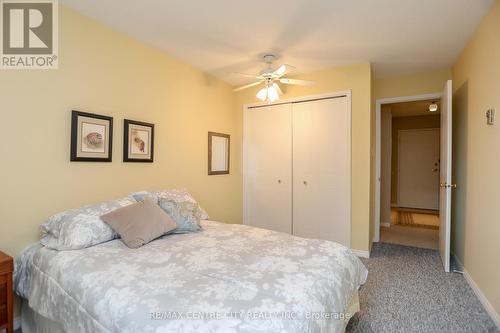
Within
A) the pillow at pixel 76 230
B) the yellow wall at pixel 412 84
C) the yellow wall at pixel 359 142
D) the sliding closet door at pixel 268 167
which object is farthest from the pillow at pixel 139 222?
the yellow wall at pixel 412 84

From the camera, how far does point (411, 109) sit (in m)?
5.82

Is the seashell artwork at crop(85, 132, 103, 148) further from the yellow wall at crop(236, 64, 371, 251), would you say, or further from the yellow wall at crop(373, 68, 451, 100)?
the yellow wall at crop(373, 68, 451, 100)

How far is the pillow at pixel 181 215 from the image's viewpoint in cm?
223

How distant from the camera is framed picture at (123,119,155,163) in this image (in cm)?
261

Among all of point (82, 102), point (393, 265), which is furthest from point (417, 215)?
point (82, 102)

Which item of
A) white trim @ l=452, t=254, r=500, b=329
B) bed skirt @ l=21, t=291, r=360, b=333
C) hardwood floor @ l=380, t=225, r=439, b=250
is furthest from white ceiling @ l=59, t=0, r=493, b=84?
hardwood floor @ l=380, t=225, r=439, b=250

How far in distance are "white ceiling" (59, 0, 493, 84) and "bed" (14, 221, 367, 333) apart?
1870 mm

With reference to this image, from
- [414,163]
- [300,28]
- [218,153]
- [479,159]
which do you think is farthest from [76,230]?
[414,163]

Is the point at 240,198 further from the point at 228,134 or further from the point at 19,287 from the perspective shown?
the point at 19,287

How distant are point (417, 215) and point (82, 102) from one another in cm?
679

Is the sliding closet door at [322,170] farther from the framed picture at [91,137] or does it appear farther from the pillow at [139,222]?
the framed picture at [91,137]

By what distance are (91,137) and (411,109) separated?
20.3ft

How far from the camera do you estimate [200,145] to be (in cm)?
353

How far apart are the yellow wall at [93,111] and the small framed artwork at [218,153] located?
0.41 ft
